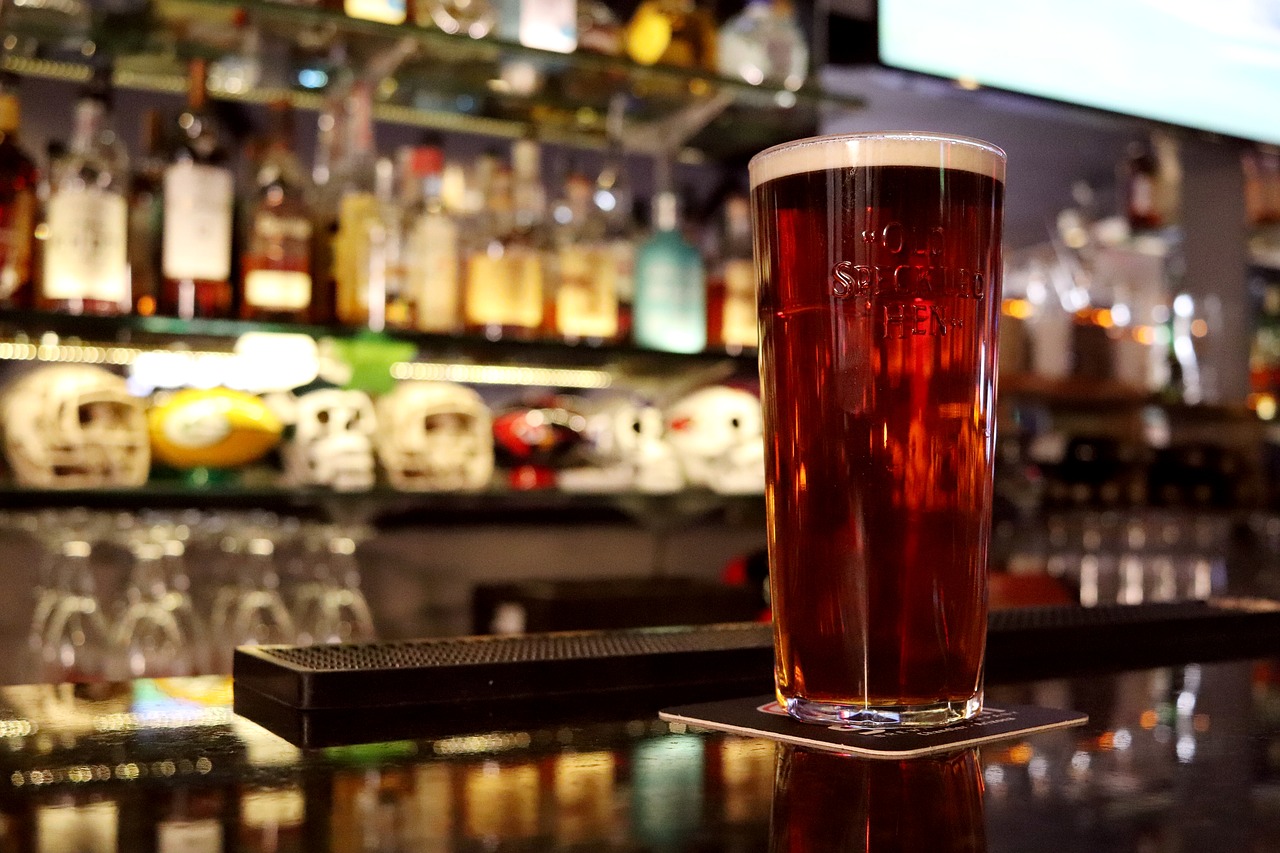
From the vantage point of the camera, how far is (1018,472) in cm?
256

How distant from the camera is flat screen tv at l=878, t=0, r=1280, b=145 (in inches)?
54.6

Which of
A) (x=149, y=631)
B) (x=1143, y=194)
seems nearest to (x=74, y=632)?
(x=149, y=631)

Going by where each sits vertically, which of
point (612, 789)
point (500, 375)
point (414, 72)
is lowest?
point (612, 789)

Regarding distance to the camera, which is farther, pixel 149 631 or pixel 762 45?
pixel 762 45

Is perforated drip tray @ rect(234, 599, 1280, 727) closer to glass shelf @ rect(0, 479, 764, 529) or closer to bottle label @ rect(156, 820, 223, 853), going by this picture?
bottle label @ rect(156, 820, 223, 853)

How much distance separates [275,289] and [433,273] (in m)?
0.25

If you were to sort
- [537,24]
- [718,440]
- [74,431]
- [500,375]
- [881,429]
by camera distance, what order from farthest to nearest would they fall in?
[500,375] < [718,440] < [537,24] < [74,431] < [881,429]

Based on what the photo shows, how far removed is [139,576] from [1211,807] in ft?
5.33

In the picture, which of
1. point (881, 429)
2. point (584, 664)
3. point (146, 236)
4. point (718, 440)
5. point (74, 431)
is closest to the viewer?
point (881, 429)

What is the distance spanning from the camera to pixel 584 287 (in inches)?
83.8

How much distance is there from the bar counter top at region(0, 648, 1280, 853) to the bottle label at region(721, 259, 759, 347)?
1.79 meters

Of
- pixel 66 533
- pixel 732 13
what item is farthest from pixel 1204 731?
pixel 732 13

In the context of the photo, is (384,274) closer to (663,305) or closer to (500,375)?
(500,375)

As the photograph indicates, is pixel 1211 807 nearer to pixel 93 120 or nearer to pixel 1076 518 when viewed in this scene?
pixel 93 120
